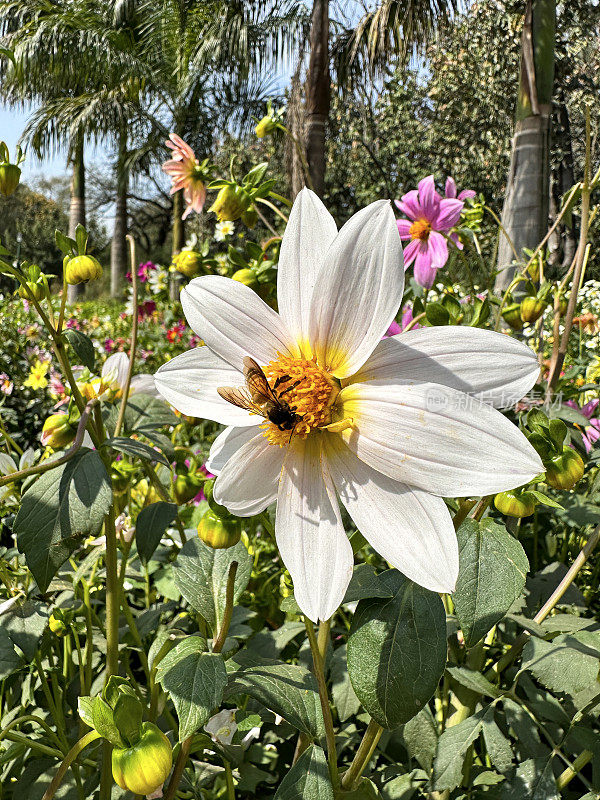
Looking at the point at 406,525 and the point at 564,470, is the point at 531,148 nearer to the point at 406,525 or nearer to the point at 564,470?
the point at 564,470

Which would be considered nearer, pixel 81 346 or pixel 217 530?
pixel 217 530

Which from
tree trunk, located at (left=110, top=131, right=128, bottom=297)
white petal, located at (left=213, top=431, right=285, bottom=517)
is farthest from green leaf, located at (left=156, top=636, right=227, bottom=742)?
tree trunk, located at (left=110, top=131, right=128, bottom=297)

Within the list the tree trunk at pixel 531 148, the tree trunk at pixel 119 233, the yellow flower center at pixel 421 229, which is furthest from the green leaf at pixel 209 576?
the tree trunk at pixel 119 233

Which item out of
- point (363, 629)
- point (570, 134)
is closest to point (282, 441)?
point (363, 629)

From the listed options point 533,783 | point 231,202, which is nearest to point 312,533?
point 533,783

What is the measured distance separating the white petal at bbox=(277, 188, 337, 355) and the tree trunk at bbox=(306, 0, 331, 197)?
9.74 feet

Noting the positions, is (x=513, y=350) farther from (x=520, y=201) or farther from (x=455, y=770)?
(x=520, y=201)

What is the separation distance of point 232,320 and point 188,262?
451 mm

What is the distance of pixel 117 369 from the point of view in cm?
90

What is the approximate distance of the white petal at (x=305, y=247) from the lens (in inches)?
19.1

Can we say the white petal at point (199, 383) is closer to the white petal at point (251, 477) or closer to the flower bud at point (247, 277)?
the white petal at point (251, 477)

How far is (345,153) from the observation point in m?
10.5

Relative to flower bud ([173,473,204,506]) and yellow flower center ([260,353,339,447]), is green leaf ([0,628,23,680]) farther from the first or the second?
yellow flower center ([260,353,339,447])

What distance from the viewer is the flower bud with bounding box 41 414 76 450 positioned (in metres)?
0.70
